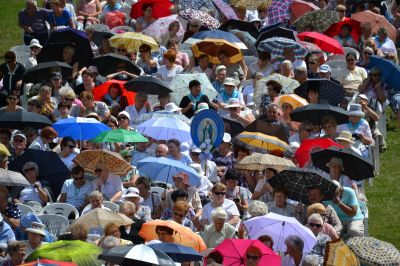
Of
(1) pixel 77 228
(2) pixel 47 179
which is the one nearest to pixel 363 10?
(2) pixel 47 179

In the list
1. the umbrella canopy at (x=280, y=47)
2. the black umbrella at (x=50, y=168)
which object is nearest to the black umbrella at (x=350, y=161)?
the black umbrella at (x=50, y=168)

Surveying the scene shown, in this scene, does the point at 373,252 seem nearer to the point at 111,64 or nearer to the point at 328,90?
the point at 328,90

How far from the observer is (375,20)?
107 feet

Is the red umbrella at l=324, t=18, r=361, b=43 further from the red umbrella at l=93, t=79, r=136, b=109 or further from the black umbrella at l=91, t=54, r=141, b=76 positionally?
the red umbrella at l=93, t=79, r=136, b=109

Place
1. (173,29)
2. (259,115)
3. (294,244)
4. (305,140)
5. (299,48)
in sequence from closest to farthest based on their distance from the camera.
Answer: (294,244) < (305,140) < (259,115) < (299,48) < (173,29)

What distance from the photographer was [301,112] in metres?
25.5

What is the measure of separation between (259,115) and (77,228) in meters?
6.56

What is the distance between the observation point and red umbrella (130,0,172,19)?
32.9 m

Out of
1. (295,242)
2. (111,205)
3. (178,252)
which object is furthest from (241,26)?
(178,252)

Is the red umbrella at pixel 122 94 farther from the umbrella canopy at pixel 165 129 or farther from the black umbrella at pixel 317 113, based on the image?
the black umbrella at pixel 317 113

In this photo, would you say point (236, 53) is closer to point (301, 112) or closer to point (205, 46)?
point (205, 46)

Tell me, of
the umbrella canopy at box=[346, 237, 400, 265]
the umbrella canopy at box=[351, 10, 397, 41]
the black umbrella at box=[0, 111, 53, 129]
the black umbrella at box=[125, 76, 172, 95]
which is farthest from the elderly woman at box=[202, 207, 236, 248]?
the umbrella canopy at box=[351, 10, 397, 41]

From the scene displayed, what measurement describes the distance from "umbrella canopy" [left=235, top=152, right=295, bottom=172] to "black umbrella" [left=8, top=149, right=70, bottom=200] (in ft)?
7.76

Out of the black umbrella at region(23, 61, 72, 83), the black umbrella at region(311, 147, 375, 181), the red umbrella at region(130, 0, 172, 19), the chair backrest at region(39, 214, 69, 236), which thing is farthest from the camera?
the red umbrella at region(130, 0, 172, 19)
